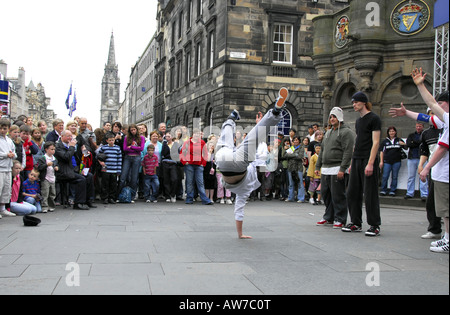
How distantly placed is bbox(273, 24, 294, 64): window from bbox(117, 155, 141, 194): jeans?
1822 centimetres

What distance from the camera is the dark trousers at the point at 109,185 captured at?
1320 centimetres

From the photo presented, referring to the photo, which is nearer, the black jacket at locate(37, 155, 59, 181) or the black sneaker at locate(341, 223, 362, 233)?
the black sneaker at locate(341, 223, 362, 233)

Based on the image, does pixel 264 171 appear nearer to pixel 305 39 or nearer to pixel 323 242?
pixel 323 242

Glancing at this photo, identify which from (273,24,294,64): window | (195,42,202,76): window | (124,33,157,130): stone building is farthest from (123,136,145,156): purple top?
(124,33,157,130): stone building

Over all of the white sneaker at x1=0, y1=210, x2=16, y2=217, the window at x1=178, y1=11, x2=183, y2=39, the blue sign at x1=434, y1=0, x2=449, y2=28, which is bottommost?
the white sneaker at x1=0, y1=210, x2=16, y2=217

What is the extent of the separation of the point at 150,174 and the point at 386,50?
7791mm

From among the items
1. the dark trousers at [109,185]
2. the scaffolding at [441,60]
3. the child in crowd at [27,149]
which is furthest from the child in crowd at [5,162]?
the scaffolding at [441,60]

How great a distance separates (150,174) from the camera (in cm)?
1403

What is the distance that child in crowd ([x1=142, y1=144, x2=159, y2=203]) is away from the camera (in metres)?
14.0

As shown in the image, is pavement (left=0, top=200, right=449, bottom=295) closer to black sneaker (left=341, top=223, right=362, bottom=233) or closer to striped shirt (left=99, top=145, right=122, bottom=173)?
black sneaker (left=341, top=223, right=362, bottom=233)

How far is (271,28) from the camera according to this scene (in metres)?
29.5

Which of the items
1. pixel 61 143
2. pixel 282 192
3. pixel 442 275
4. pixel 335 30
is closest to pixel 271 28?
pixel 335 30
